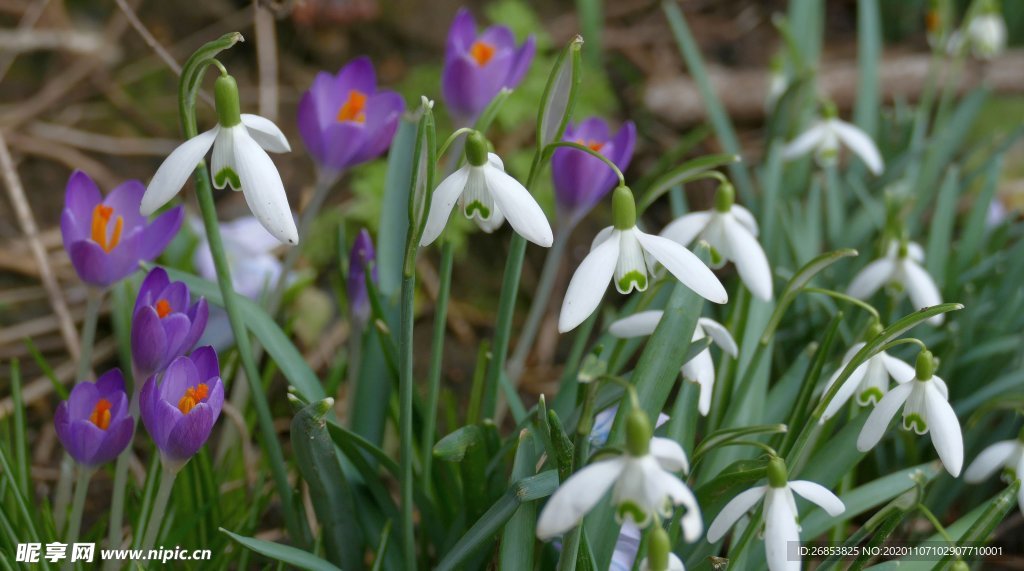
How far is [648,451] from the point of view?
0.82 meters

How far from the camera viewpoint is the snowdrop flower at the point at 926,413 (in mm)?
1064

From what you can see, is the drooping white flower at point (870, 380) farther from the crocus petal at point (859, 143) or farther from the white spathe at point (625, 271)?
the crocus petal at point (859, 143)

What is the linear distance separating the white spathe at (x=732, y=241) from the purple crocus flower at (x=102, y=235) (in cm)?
68

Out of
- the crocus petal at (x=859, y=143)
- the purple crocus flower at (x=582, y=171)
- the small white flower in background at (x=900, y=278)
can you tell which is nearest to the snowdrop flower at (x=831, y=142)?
the crocus petal at (x=859, y=143)

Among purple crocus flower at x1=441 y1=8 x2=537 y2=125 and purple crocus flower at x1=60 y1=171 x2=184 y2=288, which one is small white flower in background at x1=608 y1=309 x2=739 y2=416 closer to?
purple crocus flower at x1=441 y1=8 x2=537 y2=125

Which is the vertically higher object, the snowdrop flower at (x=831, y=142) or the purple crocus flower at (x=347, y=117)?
the snowdrop flower at (x=831, y=142)

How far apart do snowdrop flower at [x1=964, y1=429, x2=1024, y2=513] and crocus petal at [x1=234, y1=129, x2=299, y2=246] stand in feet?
3.09

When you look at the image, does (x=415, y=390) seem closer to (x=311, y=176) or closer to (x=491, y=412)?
(x=491, y=412)

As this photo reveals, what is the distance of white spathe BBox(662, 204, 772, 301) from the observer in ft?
4.12

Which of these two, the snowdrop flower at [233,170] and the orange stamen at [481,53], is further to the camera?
the orange stamen at [481,53]

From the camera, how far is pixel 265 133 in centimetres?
108

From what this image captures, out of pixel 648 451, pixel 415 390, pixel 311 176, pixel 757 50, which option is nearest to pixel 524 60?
pixel 415 390

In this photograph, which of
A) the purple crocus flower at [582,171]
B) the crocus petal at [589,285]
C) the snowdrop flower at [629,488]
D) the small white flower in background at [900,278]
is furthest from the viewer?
the small white flower in background at [900,278]

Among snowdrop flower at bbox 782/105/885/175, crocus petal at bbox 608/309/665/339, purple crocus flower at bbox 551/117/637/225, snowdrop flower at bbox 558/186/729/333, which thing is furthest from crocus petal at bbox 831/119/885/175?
snowdrop flower at bbox 558/186/729/333
